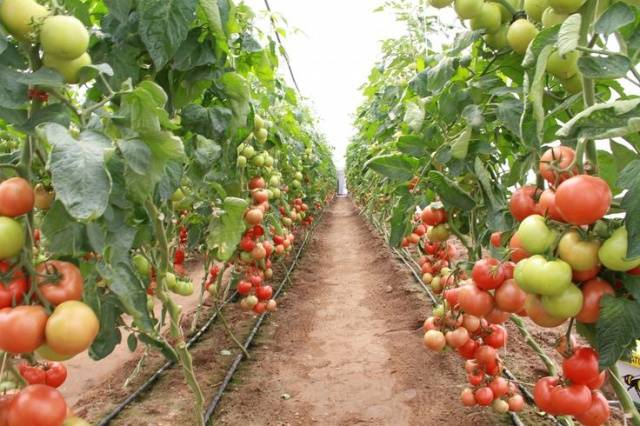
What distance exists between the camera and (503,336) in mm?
2314

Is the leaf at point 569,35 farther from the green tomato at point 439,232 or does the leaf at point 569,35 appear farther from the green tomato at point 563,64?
the green tomato at point 439,232

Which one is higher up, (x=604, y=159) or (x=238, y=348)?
(x=604, y=159)

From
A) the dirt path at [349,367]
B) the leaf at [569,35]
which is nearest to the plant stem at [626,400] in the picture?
the leaf at [569,35]

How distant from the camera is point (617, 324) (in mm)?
933

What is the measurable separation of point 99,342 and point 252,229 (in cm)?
217

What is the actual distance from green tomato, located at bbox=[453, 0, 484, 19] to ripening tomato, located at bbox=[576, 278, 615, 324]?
28.9 inches

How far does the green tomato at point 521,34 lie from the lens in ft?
4.07

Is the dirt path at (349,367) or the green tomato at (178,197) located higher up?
the green tomato at (178,197)

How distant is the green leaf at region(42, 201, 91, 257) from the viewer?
1062mm

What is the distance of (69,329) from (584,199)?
0.92 meters

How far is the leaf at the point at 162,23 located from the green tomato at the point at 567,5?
0.96 m

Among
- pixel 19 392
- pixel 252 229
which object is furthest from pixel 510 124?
pixel 252 229

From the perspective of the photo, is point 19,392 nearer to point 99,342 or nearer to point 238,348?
point 99,342

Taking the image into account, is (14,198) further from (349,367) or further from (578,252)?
(349,367)
